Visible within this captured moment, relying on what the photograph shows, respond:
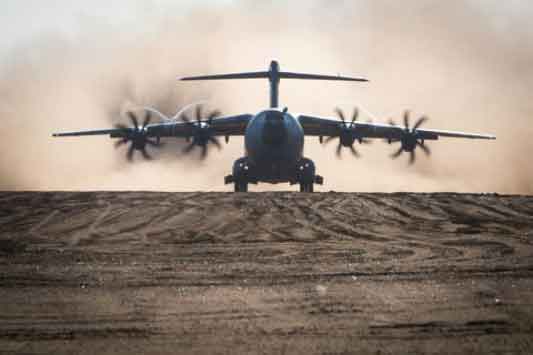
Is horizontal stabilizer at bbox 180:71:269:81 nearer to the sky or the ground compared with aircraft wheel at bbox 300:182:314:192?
nearer to the sky

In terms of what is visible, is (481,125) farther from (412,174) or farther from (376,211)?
(376,211)

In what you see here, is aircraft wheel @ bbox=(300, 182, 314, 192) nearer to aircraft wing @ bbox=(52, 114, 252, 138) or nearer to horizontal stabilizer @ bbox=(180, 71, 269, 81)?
aircraft wing @ bbox=(52, 114, 252, 138)

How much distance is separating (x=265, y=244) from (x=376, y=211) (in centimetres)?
567

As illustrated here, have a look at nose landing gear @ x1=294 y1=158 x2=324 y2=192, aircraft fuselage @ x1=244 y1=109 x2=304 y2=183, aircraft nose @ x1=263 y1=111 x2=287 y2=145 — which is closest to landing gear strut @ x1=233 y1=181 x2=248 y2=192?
aircraft fuselage @ x1=244 y1=109 x2=304 y2=183

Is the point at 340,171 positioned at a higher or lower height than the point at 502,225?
lower

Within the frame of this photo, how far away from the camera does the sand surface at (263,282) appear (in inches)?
234

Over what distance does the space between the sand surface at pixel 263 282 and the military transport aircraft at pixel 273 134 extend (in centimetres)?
1297

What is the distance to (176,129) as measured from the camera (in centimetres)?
3541

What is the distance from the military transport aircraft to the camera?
96.2 feet

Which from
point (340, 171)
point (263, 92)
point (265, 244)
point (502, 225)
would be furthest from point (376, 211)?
point (263, 92)

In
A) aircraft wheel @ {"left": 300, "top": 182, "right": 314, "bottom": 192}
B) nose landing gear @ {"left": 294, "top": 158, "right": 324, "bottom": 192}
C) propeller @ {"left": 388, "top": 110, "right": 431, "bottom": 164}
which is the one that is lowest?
aircraft wheel @ {"left": 300, "top": 182, "right": 314, "bottom": 192}

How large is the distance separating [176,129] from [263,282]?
27.6 meters

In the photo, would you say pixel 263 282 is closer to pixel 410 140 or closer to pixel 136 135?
pixel 136 135

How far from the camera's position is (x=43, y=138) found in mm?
52656
